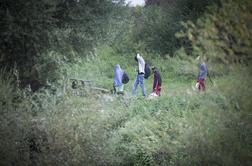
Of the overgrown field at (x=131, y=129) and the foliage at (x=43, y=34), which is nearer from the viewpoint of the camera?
the overgrown field at (x=131, y=129)

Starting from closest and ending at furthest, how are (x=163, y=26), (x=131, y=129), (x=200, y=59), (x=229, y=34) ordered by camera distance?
(x=229, y=34) < (x=200, y=59) < (x=131, y=129) < (x=163, y=26)

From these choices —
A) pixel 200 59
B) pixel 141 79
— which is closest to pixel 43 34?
pixel 141 79

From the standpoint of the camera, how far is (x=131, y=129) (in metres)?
8.74

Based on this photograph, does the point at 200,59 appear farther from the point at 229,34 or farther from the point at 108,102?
the point at 108,102

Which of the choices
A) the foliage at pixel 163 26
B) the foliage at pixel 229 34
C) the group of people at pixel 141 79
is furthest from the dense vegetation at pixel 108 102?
the foliage at pixel 163 26

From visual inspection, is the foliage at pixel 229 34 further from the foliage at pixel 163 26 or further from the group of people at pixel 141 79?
the foliage at pixel 163 26

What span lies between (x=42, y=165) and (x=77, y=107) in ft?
4.72

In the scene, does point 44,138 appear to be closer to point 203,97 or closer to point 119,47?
point 203,97

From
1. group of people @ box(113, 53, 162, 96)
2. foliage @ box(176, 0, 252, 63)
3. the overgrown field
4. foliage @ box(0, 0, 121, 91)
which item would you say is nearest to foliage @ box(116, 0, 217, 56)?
group of people @ box(113, 53, 162, 96)

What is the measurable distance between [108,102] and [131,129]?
1214 mm

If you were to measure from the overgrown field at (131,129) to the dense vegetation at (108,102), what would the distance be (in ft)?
0.05

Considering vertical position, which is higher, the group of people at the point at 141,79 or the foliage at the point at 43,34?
the foliage at the point at 43,34

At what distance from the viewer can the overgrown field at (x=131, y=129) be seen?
14.7 ft

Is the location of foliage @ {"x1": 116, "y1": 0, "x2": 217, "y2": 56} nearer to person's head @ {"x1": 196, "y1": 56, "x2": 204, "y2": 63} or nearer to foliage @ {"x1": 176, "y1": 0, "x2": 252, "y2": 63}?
person's head @ {"x1": 196, "y1": 56, "x2": 204, "y2": 63}
